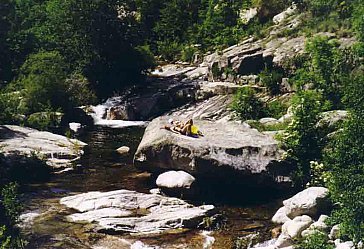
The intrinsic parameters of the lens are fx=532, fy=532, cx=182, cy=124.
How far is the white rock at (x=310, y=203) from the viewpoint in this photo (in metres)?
16.4

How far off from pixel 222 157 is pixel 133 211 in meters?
3.97

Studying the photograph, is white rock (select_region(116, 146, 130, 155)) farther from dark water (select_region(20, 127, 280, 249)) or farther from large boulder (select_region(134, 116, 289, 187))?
large boulder (select_region(134, 116, 289, 187))

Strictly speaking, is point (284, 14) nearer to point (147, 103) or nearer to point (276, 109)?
point (147, 103)

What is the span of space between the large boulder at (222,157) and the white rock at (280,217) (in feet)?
6.78

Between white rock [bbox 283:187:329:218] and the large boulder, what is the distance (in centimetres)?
286

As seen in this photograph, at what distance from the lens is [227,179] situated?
792 inches

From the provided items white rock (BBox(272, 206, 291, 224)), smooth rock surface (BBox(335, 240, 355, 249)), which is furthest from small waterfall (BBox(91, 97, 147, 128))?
smooth rock surface (BBox(335, 240, 355, 249))

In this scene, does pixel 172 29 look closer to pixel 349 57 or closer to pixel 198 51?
pixel 198 51

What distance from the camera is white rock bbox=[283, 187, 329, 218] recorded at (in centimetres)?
1644

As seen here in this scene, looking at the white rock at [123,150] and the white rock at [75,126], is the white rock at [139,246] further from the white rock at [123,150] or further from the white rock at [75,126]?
the white rock at [75,126]

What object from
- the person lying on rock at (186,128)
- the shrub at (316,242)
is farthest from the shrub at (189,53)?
the shrub at (316,242)

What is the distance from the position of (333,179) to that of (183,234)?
4879 millimetres

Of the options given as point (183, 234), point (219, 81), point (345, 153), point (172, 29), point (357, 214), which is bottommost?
point (183, 234)

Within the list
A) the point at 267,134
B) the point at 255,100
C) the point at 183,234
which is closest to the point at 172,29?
the point at 255,100
